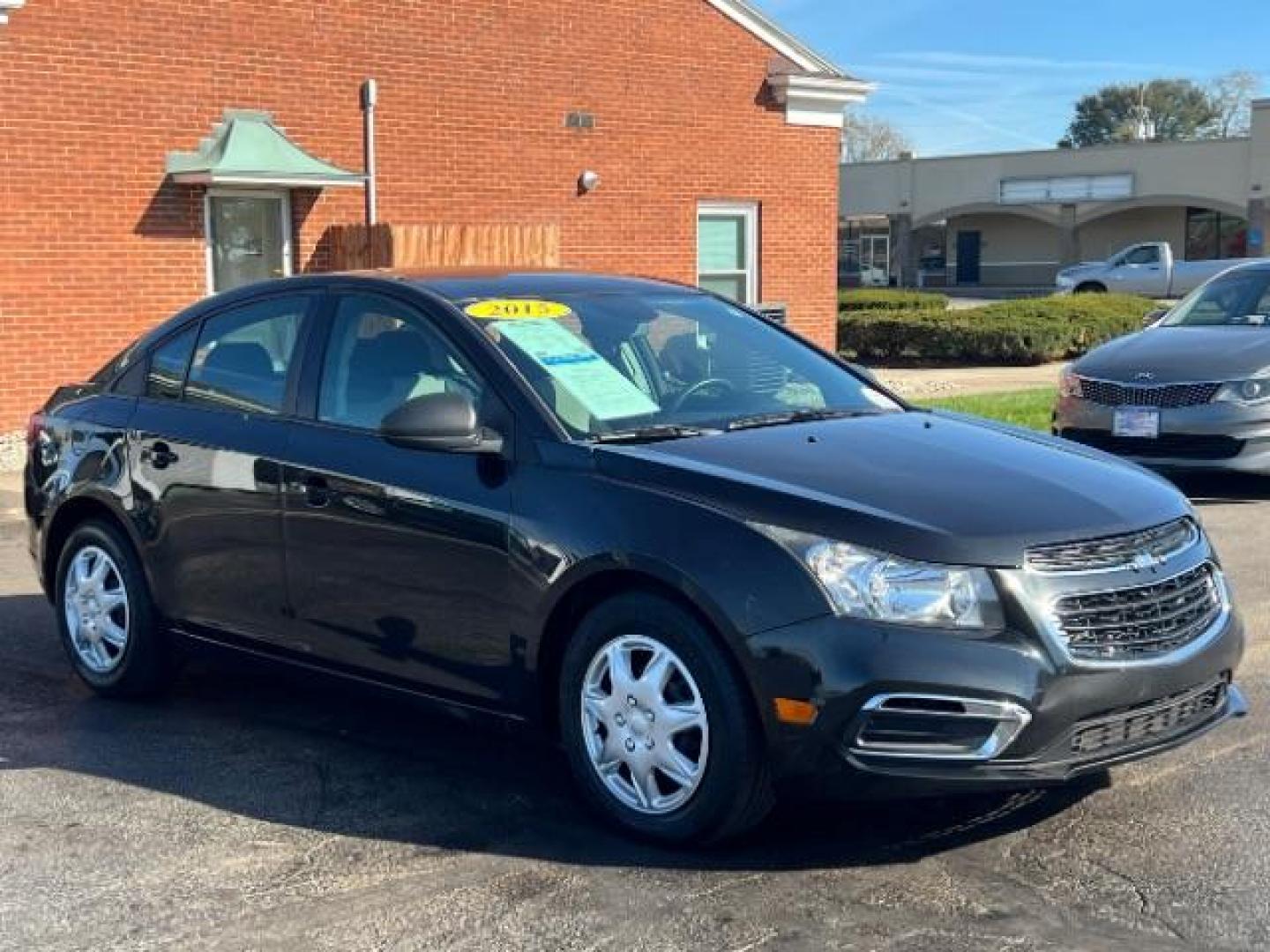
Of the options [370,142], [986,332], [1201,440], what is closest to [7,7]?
[370,142]

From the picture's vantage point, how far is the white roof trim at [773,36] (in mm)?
17359

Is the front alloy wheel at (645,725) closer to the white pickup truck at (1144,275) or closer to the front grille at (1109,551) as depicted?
the front grille at (1109,551)

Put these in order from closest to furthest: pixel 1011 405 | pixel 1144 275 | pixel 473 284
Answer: pixel 473 284, pixel 1011 405, pixel 1144 275

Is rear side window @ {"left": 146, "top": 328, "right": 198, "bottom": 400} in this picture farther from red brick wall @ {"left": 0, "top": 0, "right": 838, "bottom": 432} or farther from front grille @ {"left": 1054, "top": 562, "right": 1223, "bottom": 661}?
red brick wall @ {"left": 0, "top": 0, "right": 838, "bottom": 432}

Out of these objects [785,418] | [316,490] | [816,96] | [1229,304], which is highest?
[816,96]

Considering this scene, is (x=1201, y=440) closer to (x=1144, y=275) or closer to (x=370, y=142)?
(x=370, y=142)

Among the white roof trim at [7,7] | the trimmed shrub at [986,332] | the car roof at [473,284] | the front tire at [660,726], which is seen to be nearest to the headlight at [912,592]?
the front tire at [660,726]

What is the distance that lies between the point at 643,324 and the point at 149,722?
7.78 ft

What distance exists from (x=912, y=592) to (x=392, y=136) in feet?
39.7

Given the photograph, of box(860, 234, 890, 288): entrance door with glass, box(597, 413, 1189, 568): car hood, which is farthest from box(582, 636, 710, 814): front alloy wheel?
box(860, 234, 890, 288): entrance door with glass

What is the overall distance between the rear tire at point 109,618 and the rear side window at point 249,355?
700 mm

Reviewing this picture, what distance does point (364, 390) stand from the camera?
17.1ft

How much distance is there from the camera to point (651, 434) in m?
4.73

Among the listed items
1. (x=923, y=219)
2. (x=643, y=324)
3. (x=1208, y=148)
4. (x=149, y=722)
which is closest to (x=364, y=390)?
(x=643, y=324)
